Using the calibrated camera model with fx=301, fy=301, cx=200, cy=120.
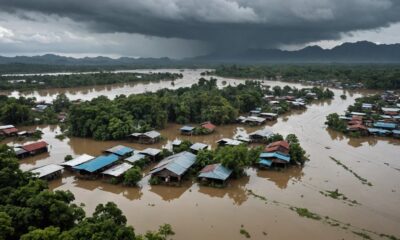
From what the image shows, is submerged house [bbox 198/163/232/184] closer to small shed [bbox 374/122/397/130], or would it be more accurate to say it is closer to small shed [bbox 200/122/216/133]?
small shed [bbox 200/122/216/133]

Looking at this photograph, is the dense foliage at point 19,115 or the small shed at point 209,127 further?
the dense foliage at point 19,115

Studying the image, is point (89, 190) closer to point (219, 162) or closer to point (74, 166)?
point (74, 166)

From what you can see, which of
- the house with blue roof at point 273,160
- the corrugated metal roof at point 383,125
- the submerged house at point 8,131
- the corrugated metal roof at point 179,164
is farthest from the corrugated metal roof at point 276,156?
the submerged house at point 8,131

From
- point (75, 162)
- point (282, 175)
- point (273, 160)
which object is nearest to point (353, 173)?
point (282, 175)

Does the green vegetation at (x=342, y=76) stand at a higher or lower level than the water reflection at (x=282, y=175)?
higher

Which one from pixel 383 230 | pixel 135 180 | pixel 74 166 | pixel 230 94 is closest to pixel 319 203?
pixel 383 230

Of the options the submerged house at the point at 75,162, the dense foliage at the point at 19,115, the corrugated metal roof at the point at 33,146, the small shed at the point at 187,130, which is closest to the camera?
the submerged house at the point at 75,162

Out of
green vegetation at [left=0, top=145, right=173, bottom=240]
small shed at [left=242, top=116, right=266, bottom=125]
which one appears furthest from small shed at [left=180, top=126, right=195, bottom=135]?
green vegetation at [left=0, top=145, right=173, bottom=240]

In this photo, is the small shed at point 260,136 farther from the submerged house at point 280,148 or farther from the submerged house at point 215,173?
the submerged house at point 215,173
